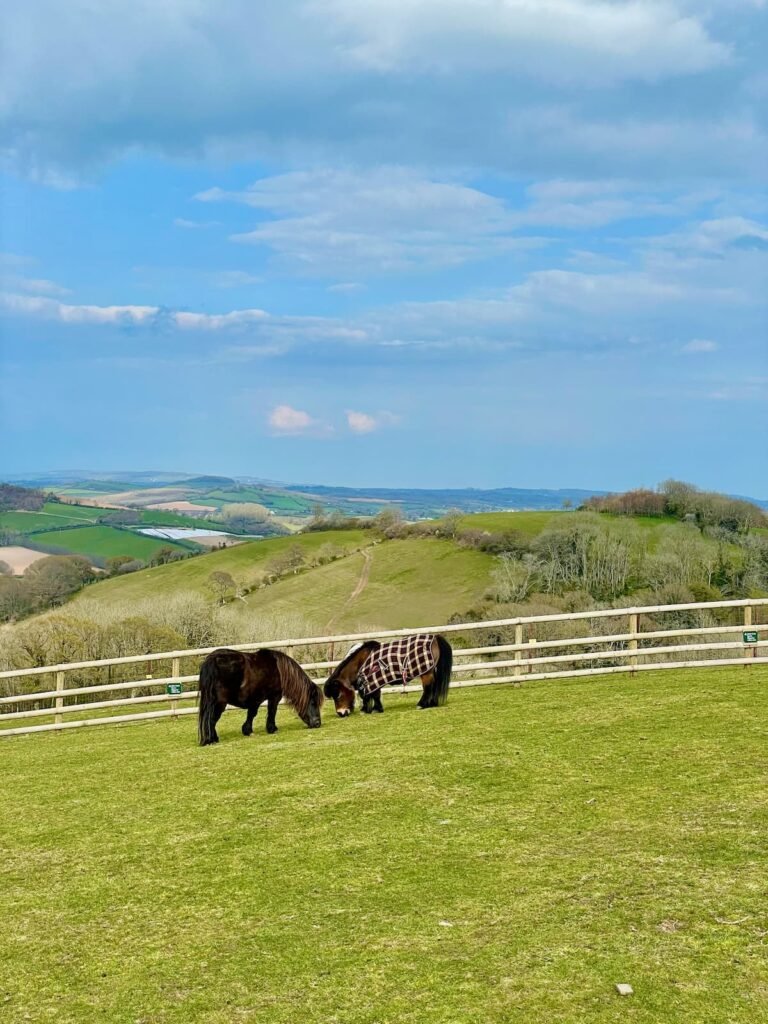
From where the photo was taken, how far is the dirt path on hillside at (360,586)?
75.6 m

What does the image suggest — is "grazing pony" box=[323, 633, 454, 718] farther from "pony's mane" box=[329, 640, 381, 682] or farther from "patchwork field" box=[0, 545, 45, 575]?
"patchwork field" box=[0, 545, 45, 575]

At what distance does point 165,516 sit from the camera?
15462 cm

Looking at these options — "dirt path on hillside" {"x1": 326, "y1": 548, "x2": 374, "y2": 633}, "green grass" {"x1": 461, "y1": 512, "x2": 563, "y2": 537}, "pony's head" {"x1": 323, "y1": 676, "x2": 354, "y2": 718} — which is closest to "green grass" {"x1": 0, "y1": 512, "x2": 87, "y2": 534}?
"dirt path on hillside" {"x1": 326, "y1": 548, "x2": 374, "y2": 633}

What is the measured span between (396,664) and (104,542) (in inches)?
4380

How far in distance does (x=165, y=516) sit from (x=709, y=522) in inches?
3711

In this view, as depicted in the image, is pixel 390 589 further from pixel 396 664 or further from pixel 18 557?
pixel 396 664

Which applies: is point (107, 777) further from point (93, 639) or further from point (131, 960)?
point (93, 639)

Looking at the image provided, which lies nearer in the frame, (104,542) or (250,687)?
(250,687)

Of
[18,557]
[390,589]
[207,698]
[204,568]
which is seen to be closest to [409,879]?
[207,698]

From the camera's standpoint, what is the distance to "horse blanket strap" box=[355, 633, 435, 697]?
36.6 ft

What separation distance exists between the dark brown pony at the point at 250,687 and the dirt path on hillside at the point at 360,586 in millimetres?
59139

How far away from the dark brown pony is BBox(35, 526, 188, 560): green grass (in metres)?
99.4

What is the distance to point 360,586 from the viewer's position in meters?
85.6

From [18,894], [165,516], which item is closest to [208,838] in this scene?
[18,894]
